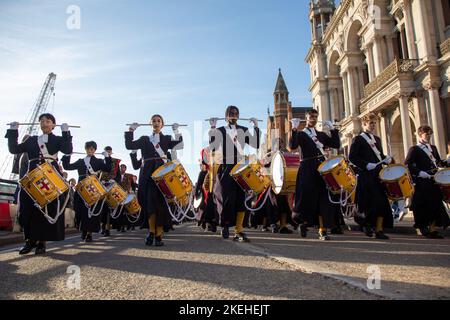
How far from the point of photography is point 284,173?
8.57 m

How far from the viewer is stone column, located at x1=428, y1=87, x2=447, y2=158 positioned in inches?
669

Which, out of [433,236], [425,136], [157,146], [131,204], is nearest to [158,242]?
[157,146]

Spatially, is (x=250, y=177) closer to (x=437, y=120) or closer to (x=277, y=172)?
(x=277, y=172)

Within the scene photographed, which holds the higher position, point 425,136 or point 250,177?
point 425,136

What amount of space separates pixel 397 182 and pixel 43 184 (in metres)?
5.90

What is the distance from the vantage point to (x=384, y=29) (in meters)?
23.3

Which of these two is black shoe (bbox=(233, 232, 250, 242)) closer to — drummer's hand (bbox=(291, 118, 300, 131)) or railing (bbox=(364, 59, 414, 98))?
drummer's hand (bbox=(291, 118, 300, 131))

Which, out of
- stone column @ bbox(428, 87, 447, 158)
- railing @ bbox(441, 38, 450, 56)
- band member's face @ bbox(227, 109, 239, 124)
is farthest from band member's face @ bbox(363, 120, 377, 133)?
railing @ bbox(441, 38, 450, 56)

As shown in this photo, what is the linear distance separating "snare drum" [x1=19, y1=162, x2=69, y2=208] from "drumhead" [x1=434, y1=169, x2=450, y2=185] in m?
6.85

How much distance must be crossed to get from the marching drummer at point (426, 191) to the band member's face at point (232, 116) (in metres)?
3.75

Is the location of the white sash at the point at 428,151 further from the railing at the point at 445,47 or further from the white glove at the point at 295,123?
the railing at the point at 445,47
